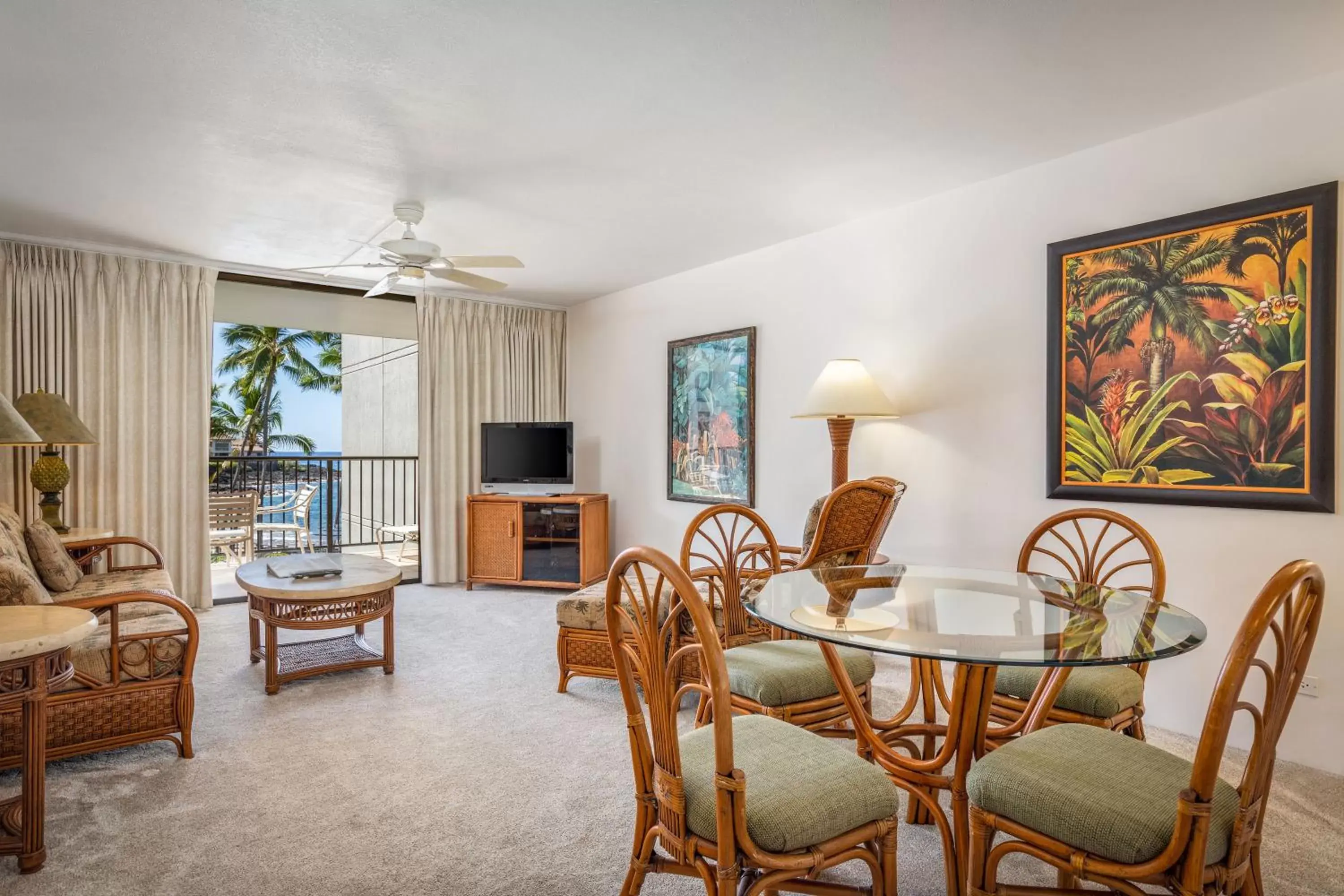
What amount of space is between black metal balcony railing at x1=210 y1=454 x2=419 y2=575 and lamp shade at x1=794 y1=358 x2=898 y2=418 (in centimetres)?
348

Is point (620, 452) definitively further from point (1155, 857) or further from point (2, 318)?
point (1155, 857)

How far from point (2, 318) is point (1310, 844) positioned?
20.8ft

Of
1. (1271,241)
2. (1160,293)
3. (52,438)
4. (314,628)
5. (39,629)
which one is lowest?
(314,628)

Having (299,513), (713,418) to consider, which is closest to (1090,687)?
(713,418)

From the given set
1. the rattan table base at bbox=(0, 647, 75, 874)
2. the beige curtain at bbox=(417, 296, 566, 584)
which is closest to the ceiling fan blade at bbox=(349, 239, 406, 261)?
the beige curtain at bbox=(417, 296, 566, 584)

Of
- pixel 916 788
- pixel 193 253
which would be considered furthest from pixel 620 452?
pixel 916 788

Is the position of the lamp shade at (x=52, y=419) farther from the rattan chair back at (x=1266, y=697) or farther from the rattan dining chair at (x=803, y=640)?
the rattan chair back at (x=1266, y=697)

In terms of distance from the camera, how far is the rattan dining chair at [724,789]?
133 centimetres

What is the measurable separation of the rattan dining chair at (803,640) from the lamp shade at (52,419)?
353 cm

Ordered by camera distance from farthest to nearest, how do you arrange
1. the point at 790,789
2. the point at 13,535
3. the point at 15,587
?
the point at 13,535 < the point at 15,587 < the point at 790,789

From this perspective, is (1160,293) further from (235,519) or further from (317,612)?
(235,519)

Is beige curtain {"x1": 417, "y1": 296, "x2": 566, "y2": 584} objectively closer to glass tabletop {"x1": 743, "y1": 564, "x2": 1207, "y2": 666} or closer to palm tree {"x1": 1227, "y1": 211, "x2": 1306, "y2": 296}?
glass tabletop {"x1": 743, "y1": 564, "x2": 1207, "y2": 666}

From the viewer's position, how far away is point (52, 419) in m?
4.05

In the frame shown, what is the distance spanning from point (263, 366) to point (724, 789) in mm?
12214
